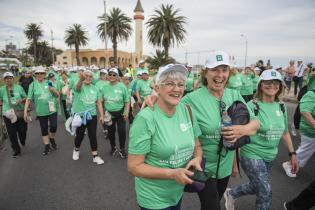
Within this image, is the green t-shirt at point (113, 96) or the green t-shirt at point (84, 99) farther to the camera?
the green t-shirt at point (113, 96)

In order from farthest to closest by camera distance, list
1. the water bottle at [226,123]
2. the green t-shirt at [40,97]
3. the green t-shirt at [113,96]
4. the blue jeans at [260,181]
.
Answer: the green t-shirt at [40,97] → the green t-shirt at [113,96] → the blue jeans at [260,181] → the water bottle at [226,123]

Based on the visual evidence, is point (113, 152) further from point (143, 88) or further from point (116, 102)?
point (143, 88)

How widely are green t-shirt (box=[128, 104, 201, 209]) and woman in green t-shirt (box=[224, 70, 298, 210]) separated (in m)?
1.23

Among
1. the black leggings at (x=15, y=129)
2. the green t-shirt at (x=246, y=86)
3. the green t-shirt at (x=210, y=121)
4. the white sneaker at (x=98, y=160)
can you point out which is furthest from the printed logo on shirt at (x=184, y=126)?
the green t-shirt at (x=246, y=86)

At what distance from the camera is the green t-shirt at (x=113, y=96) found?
5785 mm

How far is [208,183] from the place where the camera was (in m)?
2.49

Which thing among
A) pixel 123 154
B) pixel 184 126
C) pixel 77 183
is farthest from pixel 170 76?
pixel 123 154

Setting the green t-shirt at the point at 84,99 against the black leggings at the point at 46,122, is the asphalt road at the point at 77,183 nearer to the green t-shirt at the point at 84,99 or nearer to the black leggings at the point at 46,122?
the black leggings at the point at 46,122

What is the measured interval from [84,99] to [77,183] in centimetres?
189

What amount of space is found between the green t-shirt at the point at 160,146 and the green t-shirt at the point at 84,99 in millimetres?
3644

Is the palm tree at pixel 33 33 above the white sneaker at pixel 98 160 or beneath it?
above

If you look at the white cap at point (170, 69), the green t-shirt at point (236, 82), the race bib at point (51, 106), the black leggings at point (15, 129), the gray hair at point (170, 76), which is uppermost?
the white cap at point (170, 69)

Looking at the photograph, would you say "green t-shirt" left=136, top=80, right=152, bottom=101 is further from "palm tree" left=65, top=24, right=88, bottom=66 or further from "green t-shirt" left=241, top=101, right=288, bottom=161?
"palm tree" left=65, top=24, right=88, bottom=66

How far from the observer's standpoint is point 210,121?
8.11 ft
